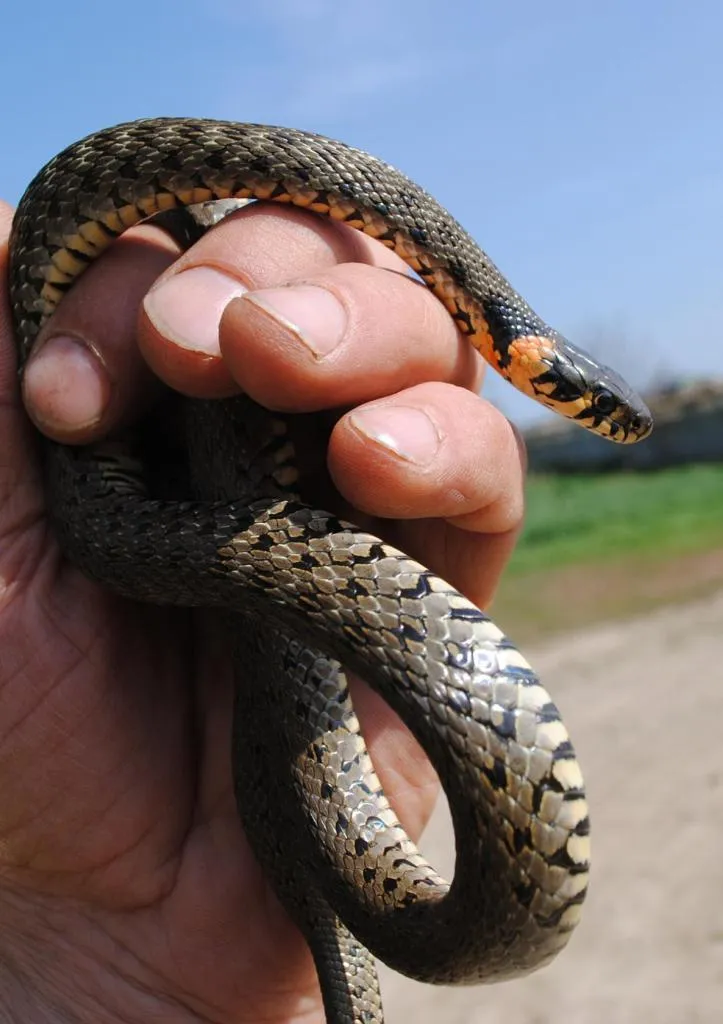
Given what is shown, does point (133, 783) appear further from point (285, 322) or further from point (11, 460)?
point (285, 322)

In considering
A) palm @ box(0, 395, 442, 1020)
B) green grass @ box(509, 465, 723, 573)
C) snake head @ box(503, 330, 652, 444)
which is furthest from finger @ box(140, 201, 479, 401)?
green grass @ box(509, 465, 723, 573)

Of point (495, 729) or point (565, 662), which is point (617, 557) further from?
point (495, 729)

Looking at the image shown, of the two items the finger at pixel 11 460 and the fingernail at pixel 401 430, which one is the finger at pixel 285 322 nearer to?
the fingernail at pixel 401 430

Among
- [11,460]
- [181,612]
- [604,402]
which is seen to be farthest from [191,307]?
[604,402]

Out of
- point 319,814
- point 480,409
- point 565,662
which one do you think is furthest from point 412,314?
point 565,662

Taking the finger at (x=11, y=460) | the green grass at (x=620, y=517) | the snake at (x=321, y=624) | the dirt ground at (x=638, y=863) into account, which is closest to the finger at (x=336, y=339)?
the snake at (x=321, y=624)

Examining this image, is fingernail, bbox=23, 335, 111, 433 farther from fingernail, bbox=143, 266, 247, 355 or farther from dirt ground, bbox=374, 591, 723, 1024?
dirt ground, bbox=374, 591, 723, 1024
